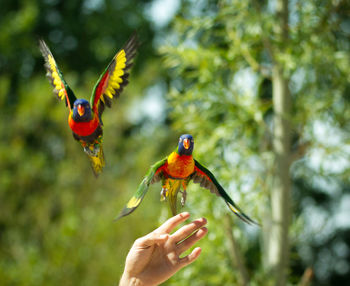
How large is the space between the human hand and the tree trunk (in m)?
2.27

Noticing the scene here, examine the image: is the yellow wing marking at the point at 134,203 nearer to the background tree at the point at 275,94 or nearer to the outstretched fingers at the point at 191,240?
the outstretched fingers at the point at 191,240

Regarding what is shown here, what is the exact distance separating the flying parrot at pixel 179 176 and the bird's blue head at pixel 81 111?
296mm

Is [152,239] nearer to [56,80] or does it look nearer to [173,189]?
[173,189]

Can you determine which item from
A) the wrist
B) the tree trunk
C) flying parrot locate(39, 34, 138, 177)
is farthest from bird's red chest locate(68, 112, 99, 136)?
the tree trunk

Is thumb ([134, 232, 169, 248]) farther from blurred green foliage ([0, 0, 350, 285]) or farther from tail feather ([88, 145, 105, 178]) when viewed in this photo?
blurred green foliage ([0, 0, 350, 285])

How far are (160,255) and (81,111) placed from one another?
1023 millimetres

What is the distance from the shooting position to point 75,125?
1.29m

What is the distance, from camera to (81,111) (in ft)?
4.13

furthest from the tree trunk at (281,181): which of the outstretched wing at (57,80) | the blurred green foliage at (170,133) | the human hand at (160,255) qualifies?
the outstretched wing at (57,80)

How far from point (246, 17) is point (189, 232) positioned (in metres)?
2.55

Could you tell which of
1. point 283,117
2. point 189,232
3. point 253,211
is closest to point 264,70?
point 283,117

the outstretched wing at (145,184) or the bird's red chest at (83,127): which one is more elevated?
the bird's red chest at (83,127)

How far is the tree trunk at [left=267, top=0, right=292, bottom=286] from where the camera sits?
403cm

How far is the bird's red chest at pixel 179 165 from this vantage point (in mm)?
1369
